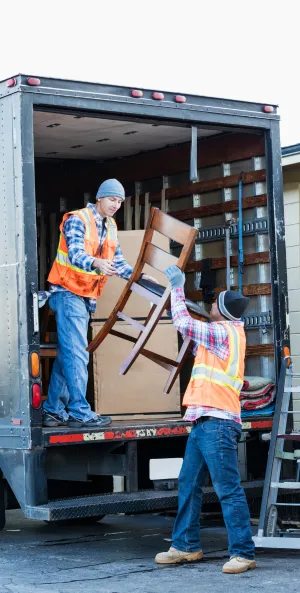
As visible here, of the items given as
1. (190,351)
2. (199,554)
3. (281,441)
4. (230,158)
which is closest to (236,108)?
(230,158)

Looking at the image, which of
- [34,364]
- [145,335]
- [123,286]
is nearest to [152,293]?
[145,335]

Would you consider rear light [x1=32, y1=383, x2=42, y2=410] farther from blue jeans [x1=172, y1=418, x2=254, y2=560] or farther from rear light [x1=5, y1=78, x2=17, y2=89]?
rear light [x1=5, y1=78, x2=17, y2=89]

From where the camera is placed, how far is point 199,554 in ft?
23.7

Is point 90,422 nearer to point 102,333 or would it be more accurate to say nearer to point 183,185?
point 102,333

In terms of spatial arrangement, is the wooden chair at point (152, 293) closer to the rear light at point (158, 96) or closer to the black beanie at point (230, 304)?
the black beanie at point (230, 304)

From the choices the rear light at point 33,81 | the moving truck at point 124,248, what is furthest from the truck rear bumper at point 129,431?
the rear light at point 33,81

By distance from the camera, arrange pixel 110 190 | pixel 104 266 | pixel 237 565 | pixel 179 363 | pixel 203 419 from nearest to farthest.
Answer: pixel 237 565 → pixel 203 419 → pixel 104 266 → pixel 179 363 → pixel 110 190

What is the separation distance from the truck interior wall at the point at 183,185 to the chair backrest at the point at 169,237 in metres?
0.89

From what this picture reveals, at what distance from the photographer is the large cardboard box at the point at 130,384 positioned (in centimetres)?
846

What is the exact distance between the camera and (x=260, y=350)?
844cm

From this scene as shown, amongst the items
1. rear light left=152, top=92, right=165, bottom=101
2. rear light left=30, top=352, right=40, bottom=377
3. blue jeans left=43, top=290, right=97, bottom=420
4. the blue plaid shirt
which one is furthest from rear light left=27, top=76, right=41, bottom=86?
rear light left=30, top=352, right=40, bottom=377

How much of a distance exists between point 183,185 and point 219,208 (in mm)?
500

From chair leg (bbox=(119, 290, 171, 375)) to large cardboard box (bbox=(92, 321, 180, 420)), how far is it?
24cm

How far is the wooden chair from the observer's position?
7879mm
